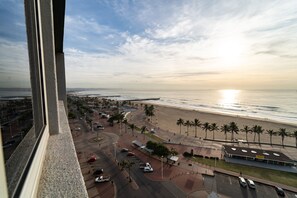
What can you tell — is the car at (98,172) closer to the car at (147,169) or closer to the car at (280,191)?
the car at (147,169)

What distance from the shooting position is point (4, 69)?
0.85 meters

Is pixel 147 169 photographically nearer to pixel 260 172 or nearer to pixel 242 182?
pixel 242 182

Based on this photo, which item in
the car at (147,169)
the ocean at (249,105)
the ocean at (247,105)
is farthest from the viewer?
the ocean at (249,105)

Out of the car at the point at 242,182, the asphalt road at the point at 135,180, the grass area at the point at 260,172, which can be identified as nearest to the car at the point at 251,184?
the car at the point at 242,182

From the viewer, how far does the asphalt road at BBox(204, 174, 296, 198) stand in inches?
499

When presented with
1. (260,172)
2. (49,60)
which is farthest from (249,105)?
(49,60)

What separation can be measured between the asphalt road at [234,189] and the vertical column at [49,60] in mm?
13346

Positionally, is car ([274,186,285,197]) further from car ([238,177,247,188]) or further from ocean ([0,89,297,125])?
ocean ([0,89,297,125])

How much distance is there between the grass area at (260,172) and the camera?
15078 mm

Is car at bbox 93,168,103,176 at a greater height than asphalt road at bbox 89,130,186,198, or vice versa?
car at bbox 93,168,103,176

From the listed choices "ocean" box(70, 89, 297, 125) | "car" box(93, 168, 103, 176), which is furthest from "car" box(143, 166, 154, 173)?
"ocean" box(70, 89, 297, 125)

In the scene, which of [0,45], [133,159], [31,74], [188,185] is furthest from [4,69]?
[133,159]

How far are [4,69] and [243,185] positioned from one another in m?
16.2

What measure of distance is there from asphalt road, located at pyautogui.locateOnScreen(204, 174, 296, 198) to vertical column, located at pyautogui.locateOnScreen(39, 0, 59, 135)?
13346 millimetres
